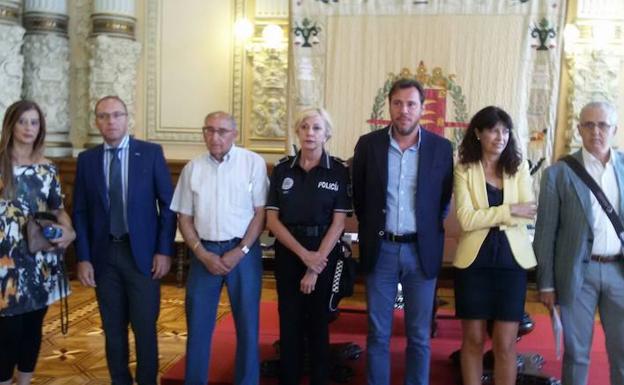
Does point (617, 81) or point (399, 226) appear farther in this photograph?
point (617, 81)

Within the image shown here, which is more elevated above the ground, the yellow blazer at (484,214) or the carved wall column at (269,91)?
the carved wall column at (269,91)

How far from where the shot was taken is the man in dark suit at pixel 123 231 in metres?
2.94

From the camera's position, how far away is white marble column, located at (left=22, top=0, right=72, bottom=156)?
6449 mm

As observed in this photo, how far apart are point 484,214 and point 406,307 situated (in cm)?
56

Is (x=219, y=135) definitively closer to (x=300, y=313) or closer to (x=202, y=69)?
(x=300, y=313)

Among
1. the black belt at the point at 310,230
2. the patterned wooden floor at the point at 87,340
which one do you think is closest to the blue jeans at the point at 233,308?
the black belt at the point at 310,230

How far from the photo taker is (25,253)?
2768 mm

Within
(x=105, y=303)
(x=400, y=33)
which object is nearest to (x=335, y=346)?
(x=105, y=303)

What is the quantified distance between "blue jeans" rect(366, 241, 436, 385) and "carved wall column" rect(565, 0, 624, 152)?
415 centimetres

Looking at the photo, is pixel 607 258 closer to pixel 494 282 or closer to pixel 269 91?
pixel 494 282

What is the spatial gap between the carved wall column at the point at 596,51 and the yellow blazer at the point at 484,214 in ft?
12.8

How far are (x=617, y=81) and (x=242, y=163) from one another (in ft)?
15.3

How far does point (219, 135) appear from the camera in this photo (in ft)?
9.47

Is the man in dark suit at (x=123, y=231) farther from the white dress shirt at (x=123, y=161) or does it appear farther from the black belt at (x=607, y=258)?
the black belt at (x=607, y=258)
